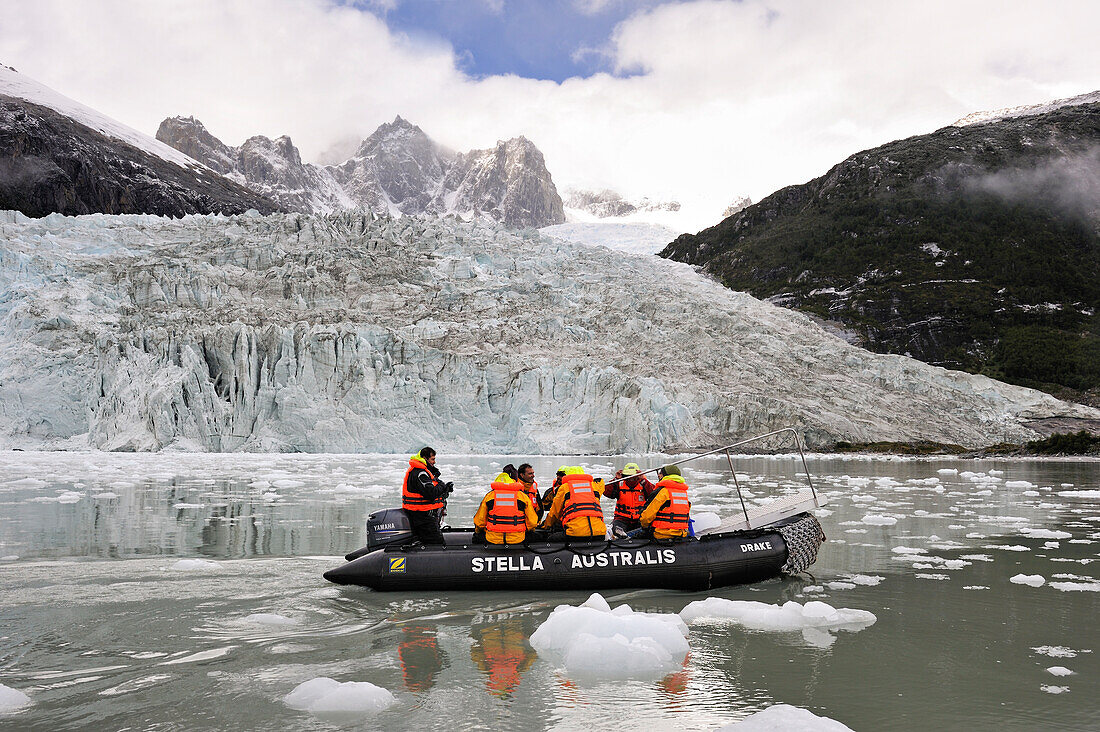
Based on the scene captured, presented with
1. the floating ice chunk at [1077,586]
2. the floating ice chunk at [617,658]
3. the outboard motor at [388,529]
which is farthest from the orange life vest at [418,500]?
the floating ice chunk at [1077,586]

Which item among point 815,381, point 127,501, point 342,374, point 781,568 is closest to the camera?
point 781,568

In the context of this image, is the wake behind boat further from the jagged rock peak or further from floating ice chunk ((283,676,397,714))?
the jagged rock peak

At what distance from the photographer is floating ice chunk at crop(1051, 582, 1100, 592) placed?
6961 mm

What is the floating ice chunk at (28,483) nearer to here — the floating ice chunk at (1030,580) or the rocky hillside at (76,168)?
the floating ice chunk at (1030,580)

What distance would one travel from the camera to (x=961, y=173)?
90.8 metres

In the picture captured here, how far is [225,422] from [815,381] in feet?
85.1

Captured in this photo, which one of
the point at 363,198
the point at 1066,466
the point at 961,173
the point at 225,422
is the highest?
the point at 363,198

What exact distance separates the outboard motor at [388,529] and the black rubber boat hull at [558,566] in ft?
0.43

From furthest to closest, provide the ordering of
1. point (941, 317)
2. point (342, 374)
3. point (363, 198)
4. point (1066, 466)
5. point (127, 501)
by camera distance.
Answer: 1. point (363, 198)
2. point (941, 317)
3. point (342, 374)
4. point (1066, 466)
5. point (127, 501)

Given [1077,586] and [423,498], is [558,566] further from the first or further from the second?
[1077,586]

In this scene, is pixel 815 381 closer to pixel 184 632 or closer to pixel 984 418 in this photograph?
pixel 984 418

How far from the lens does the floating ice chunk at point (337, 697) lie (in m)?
4.02

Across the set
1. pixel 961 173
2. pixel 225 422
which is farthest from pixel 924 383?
pixel 961 173

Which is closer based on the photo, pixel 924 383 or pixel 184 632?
pixel 184 632
